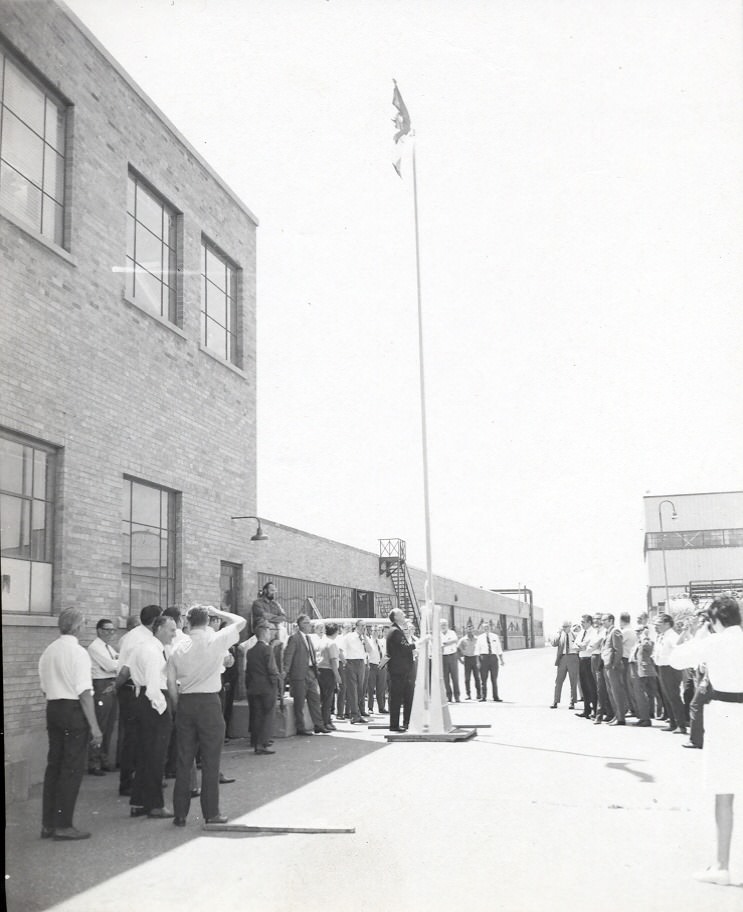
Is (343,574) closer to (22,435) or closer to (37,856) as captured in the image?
(22,435)

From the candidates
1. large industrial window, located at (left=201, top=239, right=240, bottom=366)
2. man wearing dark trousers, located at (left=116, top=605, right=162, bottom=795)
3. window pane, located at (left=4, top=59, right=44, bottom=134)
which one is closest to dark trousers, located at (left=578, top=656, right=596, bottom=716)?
large industrial window, located at (left=201, top=239, right=240, bottom=366)

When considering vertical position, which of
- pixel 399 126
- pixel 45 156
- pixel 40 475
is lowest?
pixel 40 475

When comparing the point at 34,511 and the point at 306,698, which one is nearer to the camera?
the point at 34,511

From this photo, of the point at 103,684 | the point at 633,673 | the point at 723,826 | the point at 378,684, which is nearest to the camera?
the point at 723,826

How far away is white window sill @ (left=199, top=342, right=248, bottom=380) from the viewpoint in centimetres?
1480

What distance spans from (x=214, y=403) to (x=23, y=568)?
5.48 meters

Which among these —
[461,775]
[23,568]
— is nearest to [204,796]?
[461,775]

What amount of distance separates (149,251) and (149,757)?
7.92 meters

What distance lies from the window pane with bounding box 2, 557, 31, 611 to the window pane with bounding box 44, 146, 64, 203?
450 cm

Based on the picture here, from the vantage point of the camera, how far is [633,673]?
Answer: 14094 mm

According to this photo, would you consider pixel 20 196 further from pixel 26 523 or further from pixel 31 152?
pixel 26 523

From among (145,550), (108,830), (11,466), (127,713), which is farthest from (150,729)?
(145,550)

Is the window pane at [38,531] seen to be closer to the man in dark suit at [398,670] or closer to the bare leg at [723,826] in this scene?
the man in dark suit at [398,670]

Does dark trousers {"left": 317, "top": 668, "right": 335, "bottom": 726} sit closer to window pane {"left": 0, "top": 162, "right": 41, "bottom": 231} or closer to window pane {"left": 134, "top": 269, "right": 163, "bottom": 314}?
window pane {"left": 134, "top": 269, "right": 163, "bottom": 314}
